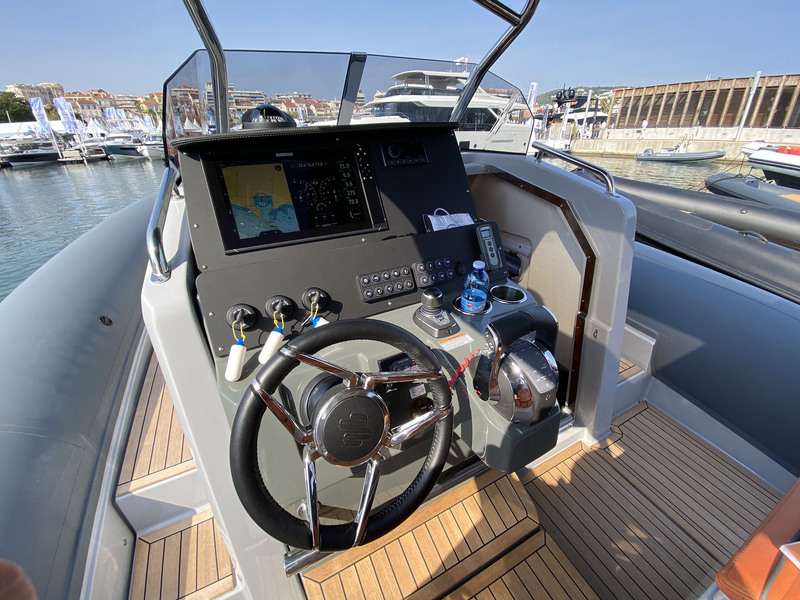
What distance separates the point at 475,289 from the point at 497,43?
1069 mm

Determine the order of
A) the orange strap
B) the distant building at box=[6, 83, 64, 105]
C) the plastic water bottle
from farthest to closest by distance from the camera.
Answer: the distant building at box=[6, 83, 64, 105] → the plastic water bottle → the orange strap

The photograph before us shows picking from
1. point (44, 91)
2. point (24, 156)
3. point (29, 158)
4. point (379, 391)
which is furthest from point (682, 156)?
point (44, 91)

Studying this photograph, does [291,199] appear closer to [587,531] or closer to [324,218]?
[324,218]

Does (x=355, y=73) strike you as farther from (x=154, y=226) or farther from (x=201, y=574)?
(x=201, y=574)

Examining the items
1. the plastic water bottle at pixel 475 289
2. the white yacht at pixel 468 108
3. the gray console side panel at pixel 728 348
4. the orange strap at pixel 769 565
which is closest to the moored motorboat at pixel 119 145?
the white yacht at pixel 468 108

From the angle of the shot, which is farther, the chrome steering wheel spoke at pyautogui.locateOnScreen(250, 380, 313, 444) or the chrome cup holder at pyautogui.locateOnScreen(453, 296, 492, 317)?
the chrome cup holder at pyautogui.locateOnScreen(453, 296, 492, 317)

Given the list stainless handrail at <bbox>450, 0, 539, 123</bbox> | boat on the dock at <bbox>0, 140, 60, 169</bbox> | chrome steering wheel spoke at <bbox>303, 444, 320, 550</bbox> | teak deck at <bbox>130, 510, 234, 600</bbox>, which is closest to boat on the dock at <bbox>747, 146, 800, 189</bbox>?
stainless handrail at <bbox>450, 0, 539, 123</bbox>

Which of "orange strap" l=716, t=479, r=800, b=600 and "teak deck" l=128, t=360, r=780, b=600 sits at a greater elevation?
"orange strap" l=716, t=479, r=800, b=600

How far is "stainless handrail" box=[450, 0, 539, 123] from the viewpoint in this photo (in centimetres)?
129

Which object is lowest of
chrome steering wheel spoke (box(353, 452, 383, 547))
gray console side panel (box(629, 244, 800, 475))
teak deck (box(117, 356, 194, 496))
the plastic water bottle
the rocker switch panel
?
teak deck (box(117, 356, 194, 496))

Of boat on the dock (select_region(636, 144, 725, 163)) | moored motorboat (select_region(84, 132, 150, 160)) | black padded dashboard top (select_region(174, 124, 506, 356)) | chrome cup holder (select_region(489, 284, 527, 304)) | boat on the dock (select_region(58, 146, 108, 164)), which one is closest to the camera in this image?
black padded dashboard top (select_region(174, 124, 506, 356))

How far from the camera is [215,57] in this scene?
4.32ft

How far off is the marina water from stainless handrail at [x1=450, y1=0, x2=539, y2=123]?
3012 mm

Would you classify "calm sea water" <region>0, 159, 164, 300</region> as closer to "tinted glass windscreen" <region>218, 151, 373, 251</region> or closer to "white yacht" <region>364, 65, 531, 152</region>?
"tinted glass windscreen" <region>218, 151, 373, 251</region>
